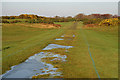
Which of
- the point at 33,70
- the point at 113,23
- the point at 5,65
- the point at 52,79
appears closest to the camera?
the point at 52,79

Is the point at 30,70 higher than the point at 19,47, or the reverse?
the point at 19,47

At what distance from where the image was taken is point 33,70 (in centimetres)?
916

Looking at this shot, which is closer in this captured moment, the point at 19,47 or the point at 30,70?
the point at 30,70

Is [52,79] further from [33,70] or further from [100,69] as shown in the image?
[100,69]

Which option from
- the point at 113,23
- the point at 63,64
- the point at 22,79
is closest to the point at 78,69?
the point at 63,64

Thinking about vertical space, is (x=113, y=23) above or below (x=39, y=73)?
above

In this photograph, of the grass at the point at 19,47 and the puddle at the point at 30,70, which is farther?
the grass at the point at 19,47

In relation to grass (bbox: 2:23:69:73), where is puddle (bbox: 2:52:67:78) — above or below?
below

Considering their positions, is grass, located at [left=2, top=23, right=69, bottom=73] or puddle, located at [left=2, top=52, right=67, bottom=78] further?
grass, located at [left=2, top=23, right=69, bottom=73]

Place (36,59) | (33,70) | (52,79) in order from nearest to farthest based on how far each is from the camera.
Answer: (52,79) < (33,70) < (36,59)

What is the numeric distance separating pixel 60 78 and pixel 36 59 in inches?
174

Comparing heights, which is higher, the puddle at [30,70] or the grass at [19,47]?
the grass at [19,47]

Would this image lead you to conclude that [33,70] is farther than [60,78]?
Yes

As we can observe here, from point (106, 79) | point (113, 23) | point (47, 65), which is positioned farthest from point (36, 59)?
point (113, 23)
